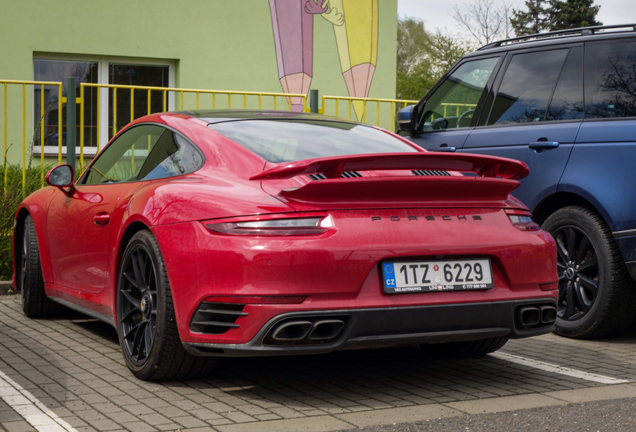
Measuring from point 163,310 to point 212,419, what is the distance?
2.07ft

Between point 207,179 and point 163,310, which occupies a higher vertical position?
point 207,179

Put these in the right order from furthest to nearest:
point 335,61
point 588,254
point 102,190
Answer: point 335,61
point 588,254
point 102,190

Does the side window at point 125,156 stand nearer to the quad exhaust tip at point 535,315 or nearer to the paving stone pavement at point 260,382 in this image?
the paving stone pavement at point 260,382

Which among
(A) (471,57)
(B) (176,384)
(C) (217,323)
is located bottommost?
(B) (176,384)

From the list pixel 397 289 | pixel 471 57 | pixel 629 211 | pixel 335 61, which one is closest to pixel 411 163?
pixel 397 289

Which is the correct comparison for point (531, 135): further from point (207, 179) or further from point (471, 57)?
point (207, 179)

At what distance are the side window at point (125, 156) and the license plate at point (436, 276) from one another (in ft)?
5.84

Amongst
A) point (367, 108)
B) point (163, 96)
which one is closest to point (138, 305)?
point (163, 96)

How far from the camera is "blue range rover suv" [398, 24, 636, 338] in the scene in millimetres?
5336

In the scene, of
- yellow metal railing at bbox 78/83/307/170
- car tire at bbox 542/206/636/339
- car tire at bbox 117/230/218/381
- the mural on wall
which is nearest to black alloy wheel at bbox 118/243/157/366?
car tire at bbox 117/230/218/381

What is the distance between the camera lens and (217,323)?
3.67m

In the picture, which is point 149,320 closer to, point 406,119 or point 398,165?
point 398,165

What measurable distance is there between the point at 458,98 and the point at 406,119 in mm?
463

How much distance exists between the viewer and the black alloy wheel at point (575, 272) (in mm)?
5560
